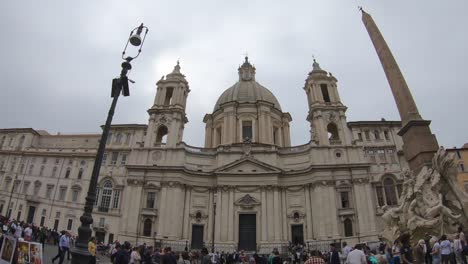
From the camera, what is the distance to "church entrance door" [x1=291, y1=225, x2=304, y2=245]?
1240 inches

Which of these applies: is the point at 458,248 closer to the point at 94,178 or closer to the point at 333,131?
the point at 94,178

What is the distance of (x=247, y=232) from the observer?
32250mm

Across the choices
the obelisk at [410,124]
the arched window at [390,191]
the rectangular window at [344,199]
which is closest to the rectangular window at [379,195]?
the arched window at [390,191]

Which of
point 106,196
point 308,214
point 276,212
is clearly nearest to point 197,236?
point 276,212

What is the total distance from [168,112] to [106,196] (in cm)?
1282

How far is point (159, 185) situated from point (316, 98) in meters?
22.7

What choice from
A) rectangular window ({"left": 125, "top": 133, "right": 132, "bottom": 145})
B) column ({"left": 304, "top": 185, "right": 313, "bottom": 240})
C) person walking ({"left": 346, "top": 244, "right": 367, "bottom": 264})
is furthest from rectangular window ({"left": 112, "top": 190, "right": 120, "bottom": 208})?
person walking ({"left": 346, "top": 244, "right": 367, "bottom": 264})

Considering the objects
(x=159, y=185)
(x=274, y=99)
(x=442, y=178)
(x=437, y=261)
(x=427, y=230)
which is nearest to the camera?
(x=437, y=261)

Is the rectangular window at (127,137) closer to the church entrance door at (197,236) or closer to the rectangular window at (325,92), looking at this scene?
the church entrance door at (197,236)

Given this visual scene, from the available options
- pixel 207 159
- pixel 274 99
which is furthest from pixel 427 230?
pixel 274 99

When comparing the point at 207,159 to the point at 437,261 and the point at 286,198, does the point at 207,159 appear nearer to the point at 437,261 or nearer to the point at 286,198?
the point at 286,198

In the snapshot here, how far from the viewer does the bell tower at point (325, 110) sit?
35344mm

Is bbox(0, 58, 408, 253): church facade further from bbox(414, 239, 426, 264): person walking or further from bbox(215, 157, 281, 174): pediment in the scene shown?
bbox(414, 239, 426, 264): person walking

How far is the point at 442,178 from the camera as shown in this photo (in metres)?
13.2
